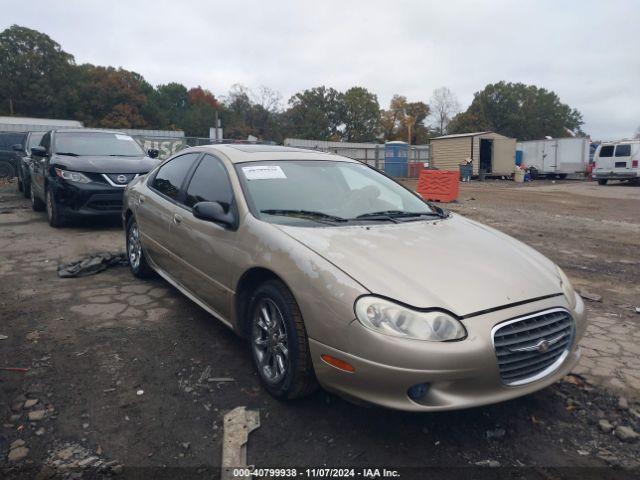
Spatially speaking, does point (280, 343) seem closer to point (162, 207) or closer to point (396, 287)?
point (396, 287)

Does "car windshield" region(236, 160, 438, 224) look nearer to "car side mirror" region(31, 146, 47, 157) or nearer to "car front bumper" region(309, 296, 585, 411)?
"car front bumper" region(309, 296, 585, 411)

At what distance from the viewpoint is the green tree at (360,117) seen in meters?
74.0

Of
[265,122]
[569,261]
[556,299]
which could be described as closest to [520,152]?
[569,261]

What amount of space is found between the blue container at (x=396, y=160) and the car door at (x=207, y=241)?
2319 centimetres

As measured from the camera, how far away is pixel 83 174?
7484mm

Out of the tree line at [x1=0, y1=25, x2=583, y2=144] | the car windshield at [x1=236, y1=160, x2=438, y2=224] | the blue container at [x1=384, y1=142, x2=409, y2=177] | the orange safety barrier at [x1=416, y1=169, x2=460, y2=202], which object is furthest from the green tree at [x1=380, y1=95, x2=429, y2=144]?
the car windshield at [x1=236, y1=160, x2=438, y2=224]

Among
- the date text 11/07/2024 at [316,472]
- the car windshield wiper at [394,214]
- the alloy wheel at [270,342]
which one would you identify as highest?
the car windshield wiper at [394,214]

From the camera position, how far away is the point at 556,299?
261 cm

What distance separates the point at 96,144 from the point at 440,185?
30.6ft

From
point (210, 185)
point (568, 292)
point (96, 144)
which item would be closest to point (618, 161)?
point (96, 144)

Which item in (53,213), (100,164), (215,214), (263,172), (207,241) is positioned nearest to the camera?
(215,214)

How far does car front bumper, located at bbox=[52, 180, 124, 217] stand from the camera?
7410 mm

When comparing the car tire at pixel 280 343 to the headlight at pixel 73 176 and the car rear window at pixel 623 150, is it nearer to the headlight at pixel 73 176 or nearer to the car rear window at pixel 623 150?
the headlight at pixel 73 176

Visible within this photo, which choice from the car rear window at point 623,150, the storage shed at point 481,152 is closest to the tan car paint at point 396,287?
the car rear window at point 623,150
